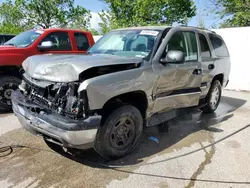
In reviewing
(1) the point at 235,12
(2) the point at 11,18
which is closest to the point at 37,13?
(2) the point at 11,18

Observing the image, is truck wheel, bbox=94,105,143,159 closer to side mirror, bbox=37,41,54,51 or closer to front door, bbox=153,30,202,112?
front door, bbox=153,30,202,112

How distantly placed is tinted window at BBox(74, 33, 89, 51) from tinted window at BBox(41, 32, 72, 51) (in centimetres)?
30

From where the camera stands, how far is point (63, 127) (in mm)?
2699

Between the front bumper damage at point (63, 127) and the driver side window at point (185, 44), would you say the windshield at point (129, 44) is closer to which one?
the driver side window at point (185, 44)

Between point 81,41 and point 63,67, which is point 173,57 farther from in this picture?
point 81,41

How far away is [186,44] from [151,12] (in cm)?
1660

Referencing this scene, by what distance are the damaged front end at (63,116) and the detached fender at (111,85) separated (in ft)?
0.30

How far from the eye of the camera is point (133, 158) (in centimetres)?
343

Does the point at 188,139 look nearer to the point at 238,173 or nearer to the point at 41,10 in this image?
the point at 238,173

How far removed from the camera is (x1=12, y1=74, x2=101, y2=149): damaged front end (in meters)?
2.70

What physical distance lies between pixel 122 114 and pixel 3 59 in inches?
130

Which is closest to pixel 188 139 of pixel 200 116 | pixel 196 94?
pixel 196 94

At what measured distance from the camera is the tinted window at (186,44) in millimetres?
3992

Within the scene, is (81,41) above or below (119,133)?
above
